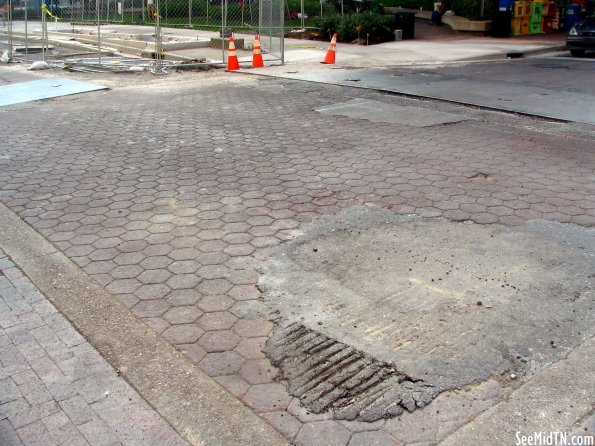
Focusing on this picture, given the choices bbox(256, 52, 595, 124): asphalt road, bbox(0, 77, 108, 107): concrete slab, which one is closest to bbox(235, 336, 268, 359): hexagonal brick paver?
bbox(256, 52, 595, 124): asphalt road

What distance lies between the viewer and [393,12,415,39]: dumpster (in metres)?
23.2

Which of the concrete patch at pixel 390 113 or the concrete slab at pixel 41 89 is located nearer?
the concrete patch at pixel 390 113

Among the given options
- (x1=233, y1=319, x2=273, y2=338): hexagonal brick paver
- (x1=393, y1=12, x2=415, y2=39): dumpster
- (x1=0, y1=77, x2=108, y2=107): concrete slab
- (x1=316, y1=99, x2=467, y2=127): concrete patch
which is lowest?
(x1=233, y1=319, x2=273, y2=338): hexagonal brick paver

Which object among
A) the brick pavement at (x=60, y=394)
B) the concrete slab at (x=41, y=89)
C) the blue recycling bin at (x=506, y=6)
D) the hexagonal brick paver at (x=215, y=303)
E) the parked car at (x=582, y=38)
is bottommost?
the brick pavement at (x=60, y=394)

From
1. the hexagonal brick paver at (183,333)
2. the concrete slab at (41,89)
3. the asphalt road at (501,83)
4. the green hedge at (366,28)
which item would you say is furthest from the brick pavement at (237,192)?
the green hedge at (366,28)

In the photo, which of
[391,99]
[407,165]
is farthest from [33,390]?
[391,99]

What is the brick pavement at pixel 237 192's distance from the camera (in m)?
3.95

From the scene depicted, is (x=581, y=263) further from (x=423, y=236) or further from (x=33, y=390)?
(x=33, y=390)

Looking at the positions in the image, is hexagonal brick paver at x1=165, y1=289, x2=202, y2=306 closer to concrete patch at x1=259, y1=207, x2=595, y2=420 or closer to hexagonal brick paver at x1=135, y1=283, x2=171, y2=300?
hexagonal brick paver at x1=135, y1=283, x2=171, y2=300

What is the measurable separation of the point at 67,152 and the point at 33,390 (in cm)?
555

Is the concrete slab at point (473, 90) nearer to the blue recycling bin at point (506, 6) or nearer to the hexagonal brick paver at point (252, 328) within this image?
the hexagonal brick paver at point (252, 328)

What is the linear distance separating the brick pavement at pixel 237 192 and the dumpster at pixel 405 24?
13.5 m

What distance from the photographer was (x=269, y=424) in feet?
10.6

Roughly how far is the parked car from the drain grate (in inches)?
756
